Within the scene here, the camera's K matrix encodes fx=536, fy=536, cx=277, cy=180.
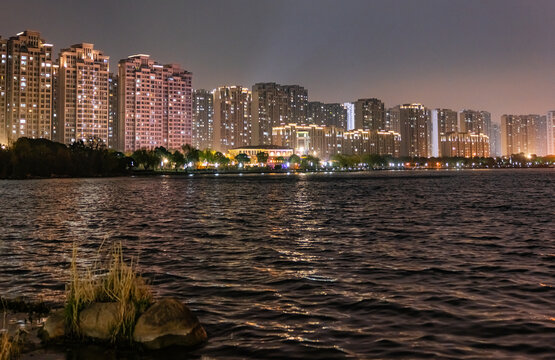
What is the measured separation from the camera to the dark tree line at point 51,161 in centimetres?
15900

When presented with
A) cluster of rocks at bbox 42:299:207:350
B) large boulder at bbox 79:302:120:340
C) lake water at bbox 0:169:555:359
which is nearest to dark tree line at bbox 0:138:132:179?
lake water at bbox 0:169:555:359

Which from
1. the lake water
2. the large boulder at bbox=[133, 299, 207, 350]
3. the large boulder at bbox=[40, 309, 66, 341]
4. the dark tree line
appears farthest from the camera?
the dark tree line

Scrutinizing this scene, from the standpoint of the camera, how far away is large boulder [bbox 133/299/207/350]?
35.8ft

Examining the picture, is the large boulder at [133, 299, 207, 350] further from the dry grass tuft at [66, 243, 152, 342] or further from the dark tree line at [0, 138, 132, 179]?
the dark tree line at [0, 138, 132, 179]

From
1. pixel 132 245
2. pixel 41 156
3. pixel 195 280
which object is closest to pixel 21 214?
pixel 132 245

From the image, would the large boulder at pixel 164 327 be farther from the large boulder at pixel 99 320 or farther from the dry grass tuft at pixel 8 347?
the dry grass tuft at pixel 8 347

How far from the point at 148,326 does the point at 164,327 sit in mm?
324

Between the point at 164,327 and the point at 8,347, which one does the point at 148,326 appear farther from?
the point at 8,347

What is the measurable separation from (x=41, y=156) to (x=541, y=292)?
16982 centimetres

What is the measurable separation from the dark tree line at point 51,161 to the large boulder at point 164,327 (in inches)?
6428

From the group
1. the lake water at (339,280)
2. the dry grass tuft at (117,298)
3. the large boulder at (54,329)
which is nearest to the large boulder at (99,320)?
the dry grass tuft at (117,298)

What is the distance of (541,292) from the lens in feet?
54.1

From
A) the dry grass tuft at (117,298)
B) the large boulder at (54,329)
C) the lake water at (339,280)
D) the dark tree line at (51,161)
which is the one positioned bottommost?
the lake water at (339,280)

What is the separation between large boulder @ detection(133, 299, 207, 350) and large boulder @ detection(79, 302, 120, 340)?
0.54 meters
